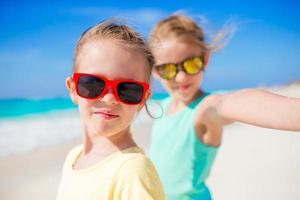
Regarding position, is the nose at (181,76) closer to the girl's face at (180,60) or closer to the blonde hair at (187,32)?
the girl's face at (180,60)

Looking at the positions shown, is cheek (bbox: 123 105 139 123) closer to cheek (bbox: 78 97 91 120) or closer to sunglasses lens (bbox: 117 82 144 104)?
sunglasses lens (bbox: 117 82 144 104)

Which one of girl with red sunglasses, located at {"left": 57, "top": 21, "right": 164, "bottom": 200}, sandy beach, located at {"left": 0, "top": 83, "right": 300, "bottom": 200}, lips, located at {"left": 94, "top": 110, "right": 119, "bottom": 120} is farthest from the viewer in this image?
sandy beach, located at {"left": 0, "top": 83, "right": 300, "bottom": 200}

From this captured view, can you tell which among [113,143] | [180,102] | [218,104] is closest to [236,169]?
Result: [180,102]

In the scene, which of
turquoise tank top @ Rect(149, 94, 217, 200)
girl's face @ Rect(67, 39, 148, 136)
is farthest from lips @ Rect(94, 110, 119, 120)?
turquoise tank top @ Rect(149, 94, 217, 200)

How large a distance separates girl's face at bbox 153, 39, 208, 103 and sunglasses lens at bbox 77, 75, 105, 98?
1.39 meters

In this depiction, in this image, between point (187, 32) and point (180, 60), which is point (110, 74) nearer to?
point (180, 60)

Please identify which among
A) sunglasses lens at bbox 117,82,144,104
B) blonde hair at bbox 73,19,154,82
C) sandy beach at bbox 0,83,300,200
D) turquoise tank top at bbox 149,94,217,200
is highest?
blonde hair at bbox 73,19,154,82

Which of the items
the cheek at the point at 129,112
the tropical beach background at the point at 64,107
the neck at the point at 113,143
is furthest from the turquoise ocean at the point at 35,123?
the cheek at the point at 129,112

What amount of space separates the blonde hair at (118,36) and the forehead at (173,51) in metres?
1.19

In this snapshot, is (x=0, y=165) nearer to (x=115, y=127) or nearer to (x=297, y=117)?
(x=115, y=127)

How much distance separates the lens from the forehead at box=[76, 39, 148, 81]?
1.86m

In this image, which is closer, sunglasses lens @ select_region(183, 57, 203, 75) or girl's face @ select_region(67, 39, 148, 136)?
girl's face @ select_region(67, 39, 148, 136)

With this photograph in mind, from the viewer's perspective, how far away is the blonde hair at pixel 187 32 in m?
3.36

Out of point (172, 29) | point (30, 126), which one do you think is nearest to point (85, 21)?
point (30, 126)
